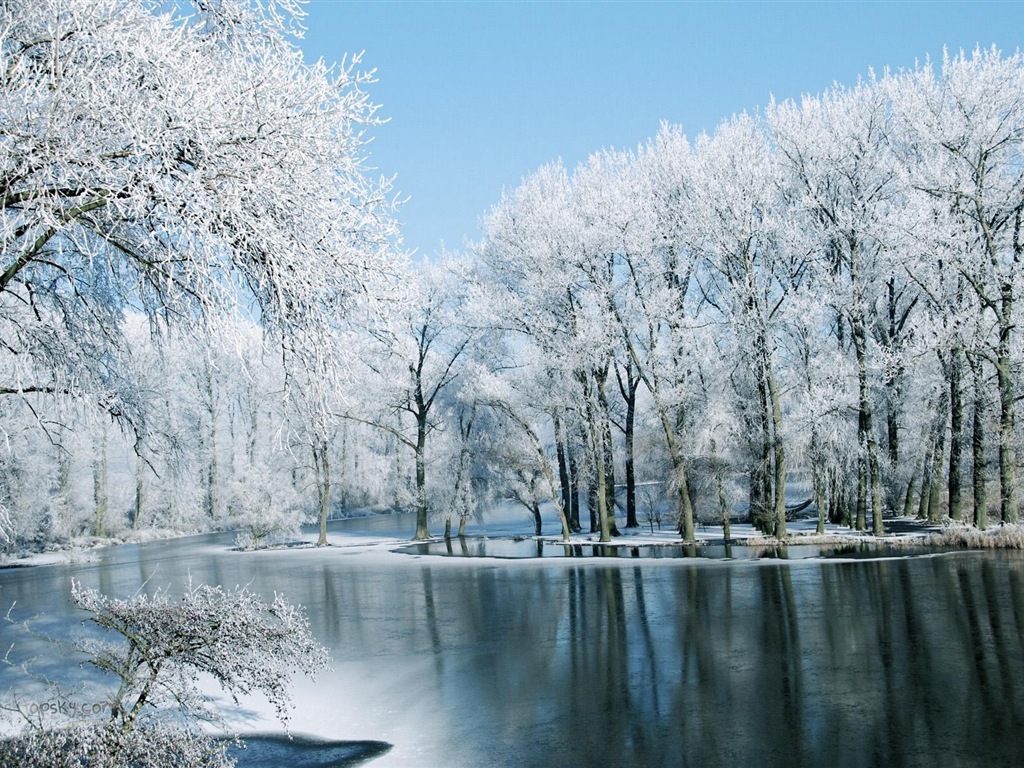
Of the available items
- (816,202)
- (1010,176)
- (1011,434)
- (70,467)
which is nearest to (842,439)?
(1011,434)

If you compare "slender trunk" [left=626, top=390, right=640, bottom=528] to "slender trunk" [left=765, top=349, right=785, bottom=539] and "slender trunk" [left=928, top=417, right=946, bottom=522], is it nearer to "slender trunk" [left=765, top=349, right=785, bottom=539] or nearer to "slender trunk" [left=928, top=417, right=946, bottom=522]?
"slender trunk" [left=765, top=349, right=785, bottom=539]

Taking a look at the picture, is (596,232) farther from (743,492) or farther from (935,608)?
(935,608)

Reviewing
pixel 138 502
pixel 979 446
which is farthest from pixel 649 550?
pixel 138 502

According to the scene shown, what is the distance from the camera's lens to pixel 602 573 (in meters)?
19.7

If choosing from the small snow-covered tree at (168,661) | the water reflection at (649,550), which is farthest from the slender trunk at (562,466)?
the small snow-covered tree at (168,661)

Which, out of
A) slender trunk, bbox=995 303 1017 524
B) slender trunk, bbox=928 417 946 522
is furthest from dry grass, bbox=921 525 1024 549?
slender trunk, bbox=928 417 946 522

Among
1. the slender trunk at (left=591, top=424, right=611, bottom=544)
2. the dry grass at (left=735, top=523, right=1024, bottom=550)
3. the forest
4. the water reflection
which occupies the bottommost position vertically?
the water reflection

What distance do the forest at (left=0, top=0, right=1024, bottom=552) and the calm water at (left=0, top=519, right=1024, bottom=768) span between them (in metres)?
3.45

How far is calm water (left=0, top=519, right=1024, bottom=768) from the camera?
7488 mm

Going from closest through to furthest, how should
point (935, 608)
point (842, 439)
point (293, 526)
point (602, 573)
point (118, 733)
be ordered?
point (118, 733) → point (935, 608) → point (602, 573) → point (842, 439) → point (293, 526)

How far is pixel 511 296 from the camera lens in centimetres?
2845

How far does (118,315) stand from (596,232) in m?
19.7

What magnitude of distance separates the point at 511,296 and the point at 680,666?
1947 centimetres

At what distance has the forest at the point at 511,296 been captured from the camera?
5500 mm
